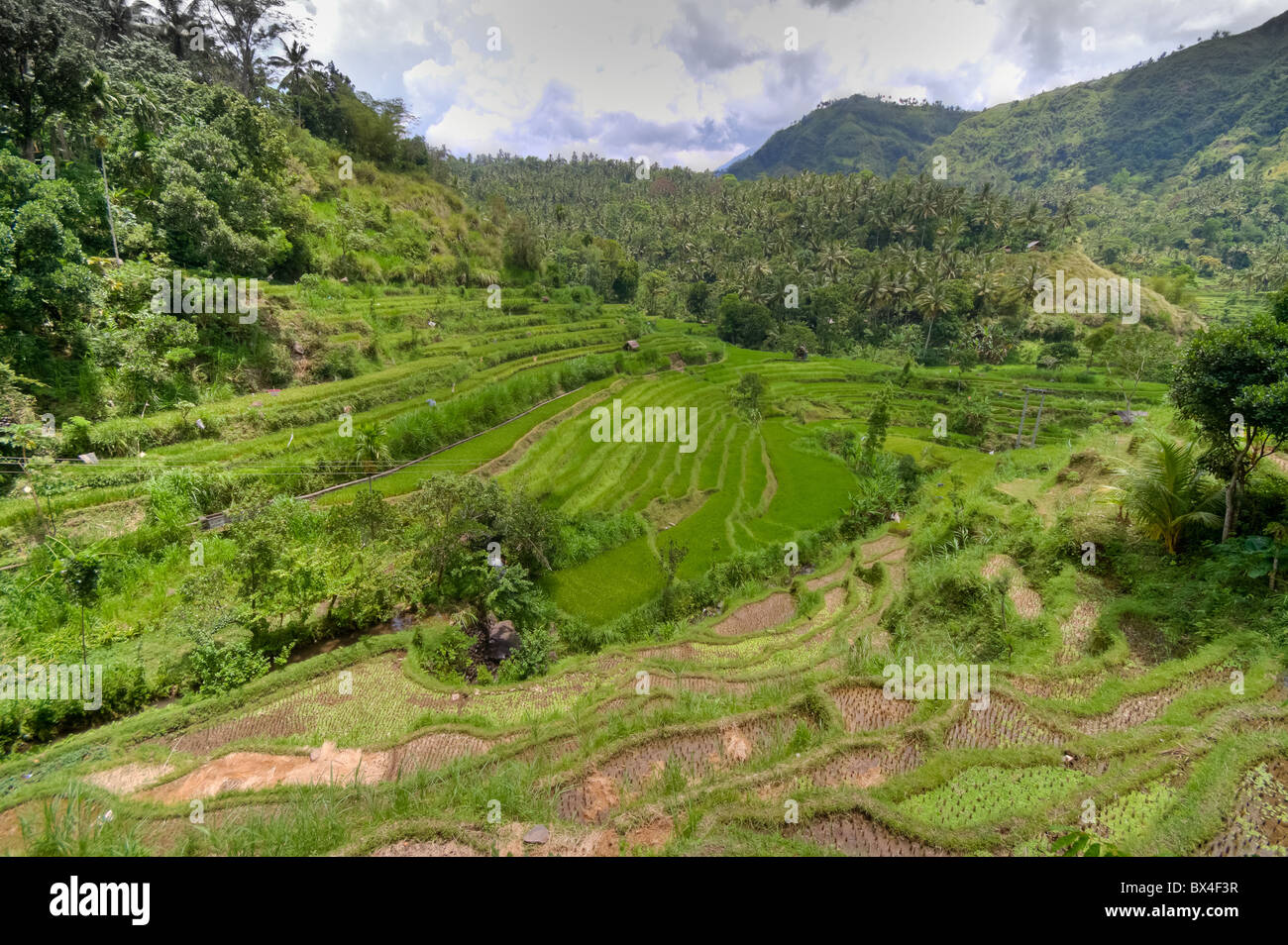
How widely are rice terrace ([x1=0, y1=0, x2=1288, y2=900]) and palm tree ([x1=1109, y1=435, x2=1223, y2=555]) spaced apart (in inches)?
4.4

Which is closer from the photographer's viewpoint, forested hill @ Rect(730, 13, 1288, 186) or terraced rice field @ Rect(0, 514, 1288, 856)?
terraced rice field @ Rect(0, 514, 1288, 856)

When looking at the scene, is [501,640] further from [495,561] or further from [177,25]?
[177,25]

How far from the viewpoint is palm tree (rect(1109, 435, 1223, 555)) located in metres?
10.9

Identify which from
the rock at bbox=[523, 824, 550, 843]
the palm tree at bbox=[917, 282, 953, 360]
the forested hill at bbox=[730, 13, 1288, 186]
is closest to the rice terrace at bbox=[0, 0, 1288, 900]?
the rock at bbox=[523, 824, 550, 843]

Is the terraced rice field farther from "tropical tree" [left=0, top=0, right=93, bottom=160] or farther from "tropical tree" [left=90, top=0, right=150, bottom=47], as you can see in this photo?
"tropical tree" [left=90, top=0, right=150, bottom=47]

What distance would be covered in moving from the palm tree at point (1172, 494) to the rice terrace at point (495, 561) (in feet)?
0.36

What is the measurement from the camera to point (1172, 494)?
10969mm

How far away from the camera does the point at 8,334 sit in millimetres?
17734

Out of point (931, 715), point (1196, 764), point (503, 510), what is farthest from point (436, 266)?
point (1196, 764)

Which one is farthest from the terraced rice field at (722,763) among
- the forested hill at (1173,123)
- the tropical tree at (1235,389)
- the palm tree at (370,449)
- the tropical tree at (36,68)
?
the forested hill at (1173,123)

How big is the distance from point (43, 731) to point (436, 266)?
130 feet

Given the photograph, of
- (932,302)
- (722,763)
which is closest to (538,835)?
(722,763)

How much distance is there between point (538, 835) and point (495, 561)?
426 inches

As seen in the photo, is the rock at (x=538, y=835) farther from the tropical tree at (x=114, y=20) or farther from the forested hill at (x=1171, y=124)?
the forested hill at (x=1171, y=124)
